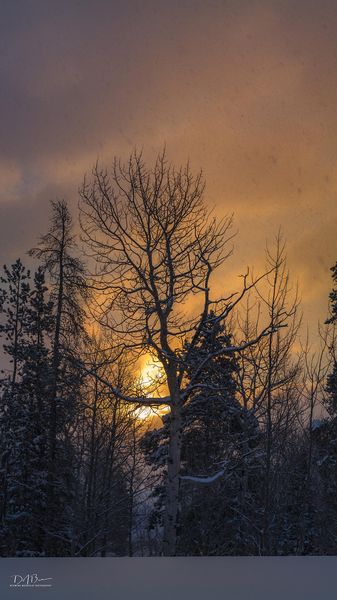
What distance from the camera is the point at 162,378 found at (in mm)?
15070
